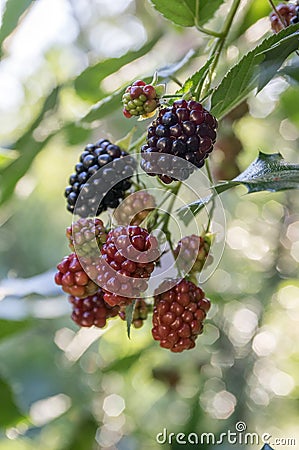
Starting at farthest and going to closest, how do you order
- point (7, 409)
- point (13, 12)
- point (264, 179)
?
1. point (7, 409)
2. point (13, 12)
3. point (264, 179)

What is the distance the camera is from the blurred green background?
1153mm

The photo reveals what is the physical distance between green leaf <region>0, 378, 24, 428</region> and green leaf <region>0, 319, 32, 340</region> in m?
0.09

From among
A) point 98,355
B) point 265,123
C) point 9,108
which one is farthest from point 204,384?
point 9,108

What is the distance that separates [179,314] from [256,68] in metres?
0.22

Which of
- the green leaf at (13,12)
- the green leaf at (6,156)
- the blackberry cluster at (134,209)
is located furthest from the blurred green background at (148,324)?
the blackberry cluster at (134,209)

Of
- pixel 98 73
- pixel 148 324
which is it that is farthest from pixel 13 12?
pixel 148 324

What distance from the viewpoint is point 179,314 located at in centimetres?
57

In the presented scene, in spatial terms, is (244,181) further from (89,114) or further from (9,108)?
(9,108)

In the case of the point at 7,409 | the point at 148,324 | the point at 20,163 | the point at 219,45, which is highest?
the point at 219,45

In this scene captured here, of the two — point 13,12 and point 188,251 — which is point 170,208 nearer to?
point 188,251

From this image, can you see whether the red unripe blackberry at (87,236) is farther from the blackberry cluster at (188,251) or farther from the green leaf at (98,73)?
the green leaf at (98,73)

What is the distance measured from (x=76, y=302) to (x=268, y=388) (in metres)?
0.82

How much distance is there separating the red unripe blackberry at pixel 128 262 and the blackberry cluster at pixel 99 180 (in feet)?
0.22

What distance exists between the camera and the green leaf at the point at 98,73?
0.94m
